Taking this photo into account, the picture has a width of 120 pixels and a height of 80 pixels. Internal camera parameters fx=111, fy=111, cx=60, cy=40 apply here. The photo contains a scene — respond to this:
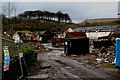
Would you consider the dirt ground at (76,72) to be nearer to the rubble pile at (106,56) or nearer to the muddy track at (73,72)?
the muddy track at (73,72)

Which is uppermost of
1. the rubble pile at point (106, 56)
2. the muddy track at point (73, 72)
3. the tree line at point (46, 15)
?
the tree line at point (46, 15)

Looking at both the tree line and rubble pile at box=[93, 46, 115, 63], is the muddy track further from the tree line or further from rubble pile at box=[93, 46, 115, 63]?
the tree line

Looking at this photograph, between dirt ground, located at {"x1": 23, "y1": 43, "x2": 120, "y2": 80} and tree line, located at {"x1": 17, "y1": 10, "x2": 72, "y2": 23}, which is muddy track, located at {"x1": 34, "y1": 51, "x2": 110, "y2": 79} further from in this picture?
tree line, located at {"x1": 17, "y1": 10, "x2": 72, "y2": 23}

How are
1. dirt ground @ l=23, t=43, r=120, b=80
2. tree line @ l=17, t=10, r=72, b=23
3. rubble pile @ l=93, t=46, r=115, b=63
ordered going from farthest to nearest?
tree line @ l=17, t=10, r=72, b=23
rubble pile @ l=93, t=46, r=115, b=63
dirt ground @ l=23, t=43, r=120, b=80

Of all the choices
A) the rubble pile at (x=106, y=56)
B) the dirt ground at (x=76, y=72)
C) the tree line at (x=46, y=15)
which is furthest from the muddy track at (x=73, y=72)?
the tree line at (x=46, y=15)

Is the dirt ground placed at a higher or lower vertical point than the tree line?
lower

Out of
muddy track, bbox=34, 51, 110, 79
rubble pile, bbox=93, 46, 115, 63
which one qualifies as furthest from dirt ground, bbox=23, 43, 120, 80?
rubble pile, bbox=93, 46, 115, 63

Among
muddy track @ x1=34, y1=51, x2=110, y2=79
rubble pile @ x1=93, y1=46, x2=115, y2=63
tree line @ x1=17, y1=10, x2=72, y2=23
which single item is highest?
tree line @ x1=17, y1=10, x2=72, y2=23

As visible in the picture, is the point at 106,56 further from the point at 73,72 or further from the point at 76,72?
the point at 73,72

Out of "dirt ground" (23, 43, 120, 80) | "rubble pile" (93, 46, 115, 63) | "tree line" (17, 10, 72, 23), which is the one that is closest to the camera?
"dirt ground" (23, 43, 120, 80)

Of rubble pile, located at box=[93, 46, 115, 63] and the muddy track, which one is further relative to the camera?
rubble pile, located at box=[93, 46, 115, 63]

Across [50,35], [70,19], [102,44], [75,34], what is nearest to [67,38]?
[75,34]

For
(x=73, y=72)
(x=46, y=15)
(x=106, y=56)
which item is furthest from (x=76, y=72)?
(x=46, y=15)

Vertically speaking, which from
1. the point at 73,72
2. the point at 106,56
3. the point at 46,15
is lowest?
the point at 73,72
